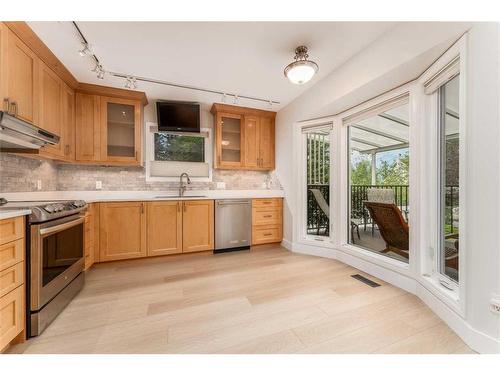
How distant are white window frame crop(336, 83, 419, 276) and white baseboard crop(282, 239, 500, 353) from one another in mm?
65

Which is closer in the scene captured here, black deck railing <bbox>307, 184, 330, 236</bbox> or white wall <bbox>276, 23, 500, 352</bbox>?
white wall <bbox>276, 23, 500, 352</bbox>

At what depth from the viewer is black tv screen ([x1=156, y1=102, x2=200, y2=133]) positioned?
3193 millimetres

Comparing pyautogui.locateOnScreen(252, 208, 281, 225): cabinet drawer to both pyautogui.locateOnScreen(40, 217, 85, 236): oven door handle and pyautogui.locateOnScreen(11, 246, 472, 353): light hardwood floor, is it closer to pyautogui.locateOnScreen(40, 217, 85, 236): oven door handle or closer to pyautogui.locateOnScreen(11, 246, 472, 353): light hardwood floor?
pyautogui.locateOnScreen(11, 246, 472, 353): light hardwood floor

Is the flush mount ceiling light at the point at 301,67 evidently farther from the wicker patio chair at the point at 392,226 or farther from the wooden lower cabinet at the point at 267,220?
the wooden lower cabinet at the point at 267,220

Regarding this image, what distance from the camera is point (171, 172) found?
Result: 342 cm

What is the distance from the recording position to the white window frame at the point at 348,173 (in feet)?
6.45

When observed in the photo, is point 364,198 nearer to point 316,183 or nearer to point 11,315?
point 316,183

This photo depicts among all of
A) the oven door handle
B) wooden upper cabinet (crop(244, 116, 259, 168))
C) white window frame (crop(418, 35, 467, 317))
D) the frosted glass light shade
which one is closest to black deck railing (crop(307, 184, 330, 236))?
wooden upper cabinet (crop(244, 116, 259, 168))

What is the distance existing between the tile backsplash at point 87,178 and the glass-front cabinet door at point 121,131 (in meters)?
0.32

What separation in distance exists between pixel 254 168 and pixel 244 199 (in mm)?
687
